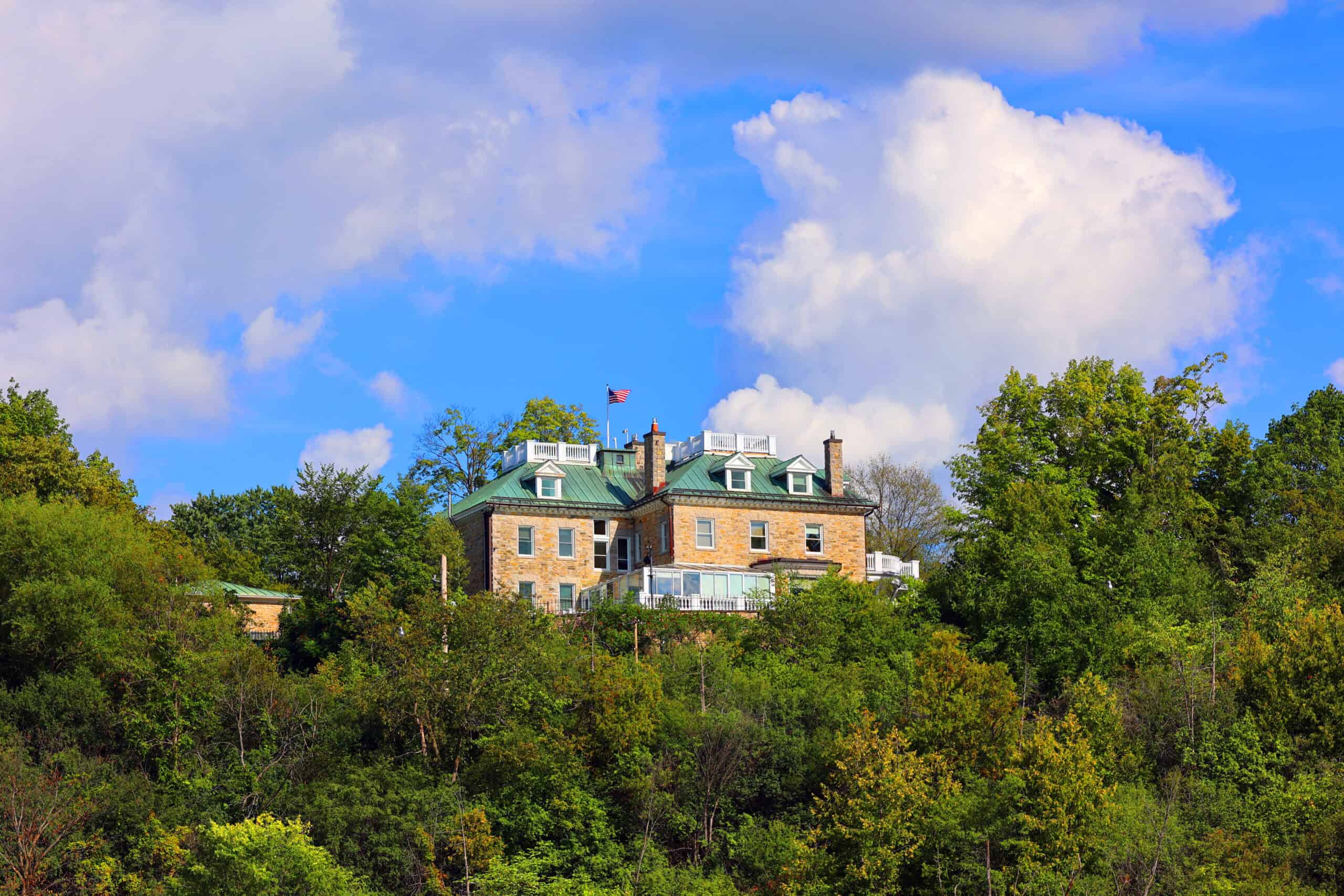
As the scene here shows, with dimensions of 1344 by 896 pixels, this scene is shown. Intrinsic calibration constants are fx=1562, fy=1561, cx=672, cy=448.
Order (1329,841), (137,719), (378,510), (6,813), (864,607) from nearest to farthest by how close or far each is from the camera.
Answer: (1329,841) < (6,813) < (137,719) < (864,607) < (378,510)

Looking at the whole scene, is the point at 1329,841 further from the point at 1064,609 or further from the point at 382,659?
the point at 382,659

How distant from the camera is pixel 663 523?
5722cm

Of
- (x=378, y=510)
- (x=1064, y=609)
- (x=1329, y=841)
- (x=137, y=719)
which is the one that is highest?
(x=378, y=510)

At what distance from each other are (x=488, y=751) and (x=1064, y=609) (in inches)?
715

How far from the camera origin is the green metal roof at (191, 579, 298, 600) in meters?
53.3

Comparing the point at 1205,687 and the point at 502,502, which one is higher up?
the point at 502,502

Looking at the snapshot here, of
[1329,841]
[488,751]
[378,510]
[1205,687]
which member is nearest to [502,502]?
[378,510]

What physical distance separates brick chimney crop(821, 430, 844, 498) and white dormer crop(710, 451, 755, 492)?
125 inches

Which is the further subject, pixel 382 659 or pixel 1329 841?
pixel 382 659

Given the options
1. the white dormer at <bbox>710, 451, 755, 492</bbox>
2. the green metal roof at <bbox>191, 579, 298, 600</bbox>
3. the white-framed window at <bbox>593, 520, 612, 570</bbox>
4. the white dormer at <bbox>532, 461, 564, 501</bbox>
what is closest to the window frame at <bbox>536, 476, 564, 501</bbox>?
the white dormer at <bbox>532, 461, 564, 501</bbox>

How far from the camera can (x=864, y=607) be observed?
50.2 metres

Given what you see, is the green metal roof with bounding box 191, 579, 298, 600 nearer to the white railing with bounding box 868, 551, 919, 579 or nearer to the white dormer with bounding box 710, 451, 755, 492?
the white dormer with bounding box 710, 451, 755, 492

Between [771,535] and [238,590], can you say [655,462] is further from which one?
[238,590]

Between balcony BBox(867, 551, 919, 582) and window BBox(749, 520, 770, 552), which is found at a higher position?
window BBox(749, 520, 770, 552)
